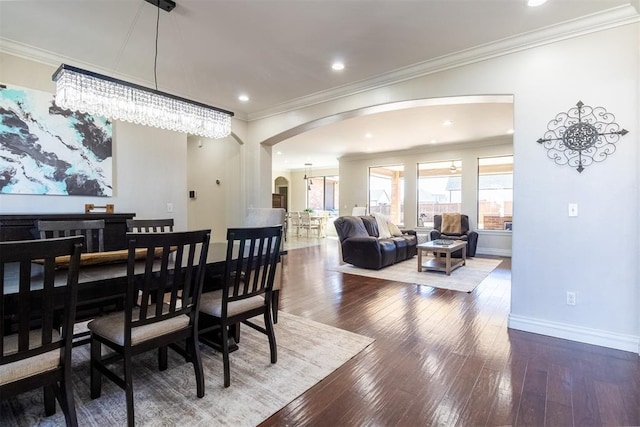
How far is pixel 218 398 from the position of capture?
190 cm

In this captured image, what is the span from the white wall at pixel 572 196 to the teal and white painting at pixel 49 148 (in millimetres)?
4108

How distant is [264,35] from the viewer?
291cm

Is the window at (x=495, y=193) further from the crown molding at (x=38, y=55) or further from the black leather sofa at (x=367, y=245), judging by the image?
the crown molding at (x=38, y=55)

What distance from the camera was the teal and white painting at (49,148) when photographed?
3064mm

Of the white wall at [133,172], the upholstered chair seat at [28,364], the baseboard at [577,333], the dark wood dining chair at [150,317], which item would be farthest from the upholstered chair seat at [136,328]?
the baseboard at [577,333]

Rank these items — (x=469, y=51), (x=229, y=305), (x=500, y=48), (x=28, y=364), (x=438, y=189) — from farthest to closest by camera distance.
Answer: (x=438, y=189) → (x=469, y=51) → (x=500, y=48) → (x=229, y=305) → (x=28, y=364)

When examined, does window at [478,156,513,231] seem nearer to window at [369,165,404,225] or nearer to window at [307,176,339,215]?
window at [369,165,404,225]

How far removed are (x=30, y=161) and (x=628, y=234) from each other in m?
5.46

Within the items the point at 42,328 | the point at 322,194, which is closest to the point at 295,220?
the point at 322,194

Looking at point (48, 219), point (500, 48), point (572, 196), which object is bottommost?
point (48, 219)

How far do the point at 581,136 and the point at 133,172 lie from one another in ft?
15.6

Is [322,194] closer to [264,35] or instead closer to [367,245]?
[367,245]

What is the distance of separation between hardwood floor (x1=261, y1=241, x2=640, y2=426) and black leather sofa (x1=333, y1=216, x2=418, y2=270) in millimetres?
1939

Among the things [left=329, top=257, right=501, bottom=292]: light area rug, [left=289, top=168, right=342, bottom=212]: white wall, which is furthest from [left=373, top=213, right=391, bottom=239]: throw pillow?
[left=289, top=168, right=342, bottom=212]: white wall
